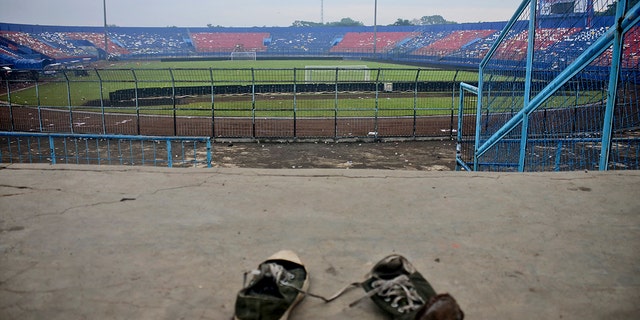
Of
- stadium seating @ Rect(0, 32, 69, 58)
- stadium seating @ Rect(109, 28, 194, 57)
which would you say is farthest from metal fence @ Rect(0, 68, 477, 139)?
stadium seating @ Rect(109, 28, 194, 57)

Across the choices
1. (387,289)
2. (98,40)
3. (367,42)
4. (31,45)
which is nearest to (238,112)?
(387,289)

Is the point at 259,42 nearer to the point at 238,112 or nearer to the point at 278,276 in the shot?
the point at 238,112

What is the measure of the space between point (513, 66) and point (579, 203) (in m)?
3.97

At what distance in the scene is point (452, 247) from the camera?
2.89m

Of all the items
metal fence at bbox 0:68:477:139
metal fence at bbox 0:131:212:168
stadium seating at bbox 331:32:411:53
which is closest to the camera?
metal fence at bbox 0:131:212:168

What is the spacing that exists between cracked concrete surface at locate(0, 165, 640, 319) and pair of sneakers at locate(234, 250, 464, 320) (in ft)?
0.30

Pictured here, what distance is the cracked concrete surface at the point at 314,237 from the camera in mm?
2303

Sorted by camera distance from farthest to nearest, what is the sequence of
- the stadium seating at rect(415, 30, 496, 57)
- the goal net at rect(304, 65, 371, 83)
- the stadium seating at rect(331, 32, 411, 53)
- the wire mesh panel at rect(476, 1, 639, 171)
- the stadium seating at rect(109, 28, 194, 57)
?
1. the stadium seating at rect(109, 28, 194, 57)
2. the stadium seating at rect(331, 32, 411, 53)
3. the stadium seating at rect(415, 30, 496, 57)
4. the goal net at rect(304, 65, 371, 83)
5. the wire mesh panel at rect(476, 1, 639, 171)

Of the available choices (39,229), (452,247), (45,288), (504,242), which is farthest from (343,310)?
(39,229)

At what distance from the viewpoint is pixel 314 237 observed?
10.0 ft

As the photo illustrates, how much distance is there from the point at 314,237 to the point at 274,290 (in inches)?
34.0

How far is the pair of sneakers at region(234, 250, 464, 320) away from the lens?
185 centimetres

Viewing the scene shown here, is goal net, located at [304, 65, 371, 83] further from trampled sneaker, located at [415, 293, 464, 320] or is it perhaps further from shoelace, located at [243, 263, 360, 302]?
trampled sneaker, located at [415, 293, 464, 320]

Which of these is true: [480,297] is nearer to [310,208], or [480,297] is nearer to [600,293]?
[600,293]
